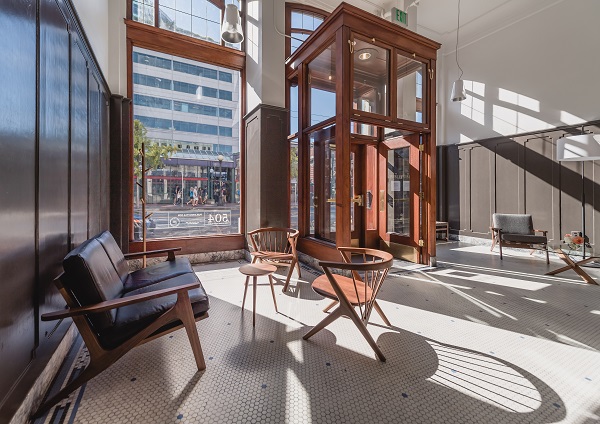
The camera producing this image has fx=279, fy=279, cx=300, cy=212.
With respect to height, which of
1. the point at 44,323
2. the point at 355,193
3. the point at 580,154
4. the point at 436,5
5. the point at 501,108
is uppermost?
the point at 436,5

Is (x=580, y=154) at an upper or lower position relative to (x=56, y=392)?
upper

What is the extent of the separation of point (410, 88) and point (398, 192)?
1.77 meters

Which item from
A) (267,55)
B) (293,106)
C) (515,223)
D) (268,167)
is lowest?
(515,223)

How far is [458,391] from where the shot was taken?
5.76 ft

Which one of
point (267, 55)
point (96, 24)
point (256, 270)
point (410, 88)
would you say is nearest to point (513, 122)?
point (410, 88)

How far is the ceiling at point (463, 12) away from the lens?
5.89 meters

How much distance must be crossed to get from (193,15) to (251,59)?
4.04 ft

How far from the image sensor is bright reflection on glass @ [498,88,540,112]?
19.4 ft

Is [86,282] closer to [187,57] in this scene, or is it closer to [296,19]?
[187,57]

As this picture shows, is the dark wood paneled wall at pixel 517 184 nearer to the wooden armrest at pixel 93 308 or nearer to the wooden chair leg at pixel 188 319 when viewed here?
the wooden chair leg at pixel 188 319

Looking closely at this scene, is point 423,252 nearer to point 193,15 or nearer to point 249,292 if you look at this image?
point 249,292

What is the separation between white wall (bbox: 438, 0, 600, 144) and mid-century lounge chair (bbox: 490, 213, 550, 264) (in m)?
2.10

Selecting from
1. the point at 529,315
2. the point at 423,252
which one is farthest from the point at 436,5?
the point at 529,315

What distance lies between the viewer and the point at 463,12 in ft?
21.3
